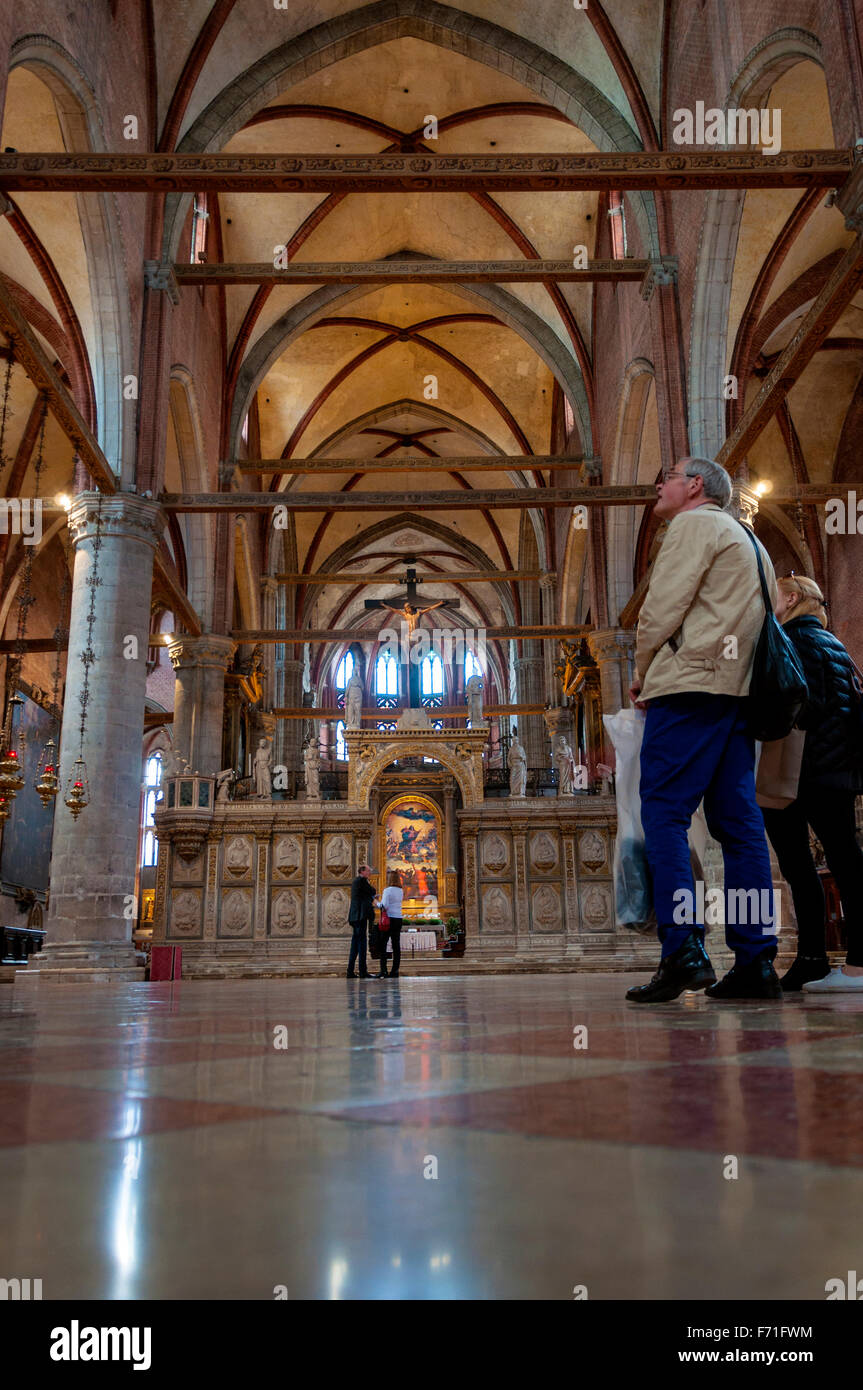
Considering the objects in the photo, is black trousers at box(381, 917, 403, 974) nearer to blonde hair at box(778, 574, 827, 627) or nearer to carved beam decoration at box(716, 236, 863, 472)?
carved beam decoration at box(716, 236, 863, 472)

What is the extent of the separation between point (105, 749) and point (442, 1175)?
12407mm

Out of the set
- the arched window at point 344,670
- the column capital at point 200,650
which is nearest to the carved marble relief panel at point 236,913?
the column capital at point 200,650

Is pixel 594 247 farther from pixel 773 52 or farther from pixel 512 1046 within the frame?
pixel 512 1046

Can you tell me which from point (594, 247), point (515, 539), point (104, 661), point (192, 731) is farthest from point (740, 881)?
point (515, 539)

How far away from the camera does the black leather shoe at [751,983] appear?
3098 millimetres

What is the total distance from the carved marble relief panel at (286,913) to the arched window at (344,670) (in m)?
30.1

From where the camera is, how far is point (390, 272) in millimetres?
13758

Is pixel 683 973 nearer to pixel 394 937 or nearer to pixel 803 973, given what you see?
pixel 803 973

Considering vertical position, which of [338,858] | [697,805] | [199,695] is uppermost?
[199,695]

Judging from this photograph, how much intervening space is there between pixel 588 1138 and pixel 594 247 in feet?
71.3

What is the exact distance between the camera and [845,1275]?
573 mm

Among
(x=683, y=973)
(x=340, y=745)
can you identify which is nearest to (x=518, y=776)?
(x=683, y=973)

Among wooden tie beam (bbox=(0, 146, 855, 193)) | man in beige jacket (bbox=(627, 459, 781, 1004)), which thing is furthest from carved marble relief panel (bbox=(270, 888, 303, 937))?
man in beige jacket (bbox=(627, 459, 781, 1004))

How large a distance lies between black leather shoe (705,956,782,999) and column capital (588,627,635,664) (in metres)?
16.6
